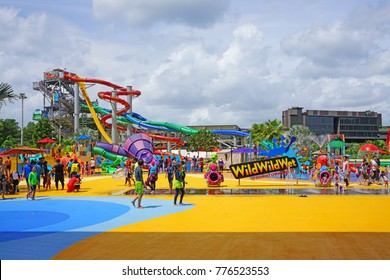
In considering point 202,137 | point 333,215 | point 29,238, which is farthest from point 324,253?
point 202,137

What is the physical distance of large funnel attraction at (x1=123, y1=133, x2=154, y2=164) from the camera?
98.8 feet

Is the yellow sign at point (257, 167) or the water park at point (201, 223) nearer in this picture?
the water park at point (201, 223)

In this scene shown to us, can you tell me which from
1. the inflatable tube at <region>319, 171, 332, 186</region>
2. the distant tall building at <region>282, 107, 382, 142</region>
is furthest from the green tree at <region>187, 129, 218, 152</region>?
the distant tall building at <region>282, 107, 382, 142</region>

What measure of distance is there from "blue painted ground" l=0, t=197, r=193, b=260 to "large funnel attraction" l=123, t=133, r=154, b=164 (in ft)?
37.5

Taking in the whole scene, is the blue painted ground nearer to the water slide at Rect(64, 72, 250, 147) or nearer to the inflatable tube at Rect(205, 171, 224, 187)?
the inflatable tube at Rect(205, 171, 224, 187)

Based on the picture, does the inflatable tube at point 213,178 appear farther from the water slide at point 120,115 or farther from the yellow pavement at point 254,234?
the water slide at point 120,115

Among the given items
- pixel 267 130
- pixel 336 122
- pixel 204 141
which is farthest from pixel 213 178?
pixel 336 122

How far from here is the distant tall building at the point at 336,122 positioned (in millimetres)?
130375

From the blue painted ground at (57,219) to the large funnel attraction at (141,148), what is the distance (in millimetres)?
11422

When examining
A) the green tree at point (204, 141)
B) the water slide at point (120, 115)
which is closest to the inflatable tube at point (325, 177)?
the water slide at point (120, 115)

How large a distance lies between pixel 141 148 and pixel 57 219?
18.1 meters

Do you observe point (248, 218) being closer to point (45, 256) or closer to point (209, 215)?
point (209, 215)

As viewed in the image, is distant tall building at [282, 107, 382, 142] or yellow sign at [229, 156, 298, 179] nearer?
yellow sign at [229, 156, 298, 179]

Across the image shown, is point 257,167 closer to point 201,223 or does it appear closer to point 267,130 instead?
point 201,223
